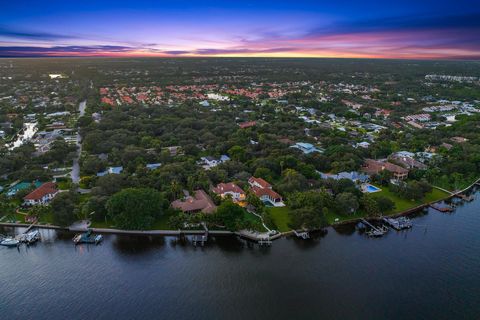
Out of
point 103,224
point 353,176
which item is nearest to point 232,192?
point 103,224

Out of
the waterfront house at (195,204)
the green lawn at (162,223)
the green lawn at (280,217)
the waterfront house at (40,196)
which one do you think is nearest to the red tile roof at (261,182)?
the green lawn at (280,217)

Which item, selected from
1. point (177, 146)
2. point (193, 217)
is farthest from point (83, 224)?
point (177, 146)

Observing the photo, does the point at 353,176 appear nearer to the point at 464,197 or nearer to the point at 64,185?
the point at 464,197

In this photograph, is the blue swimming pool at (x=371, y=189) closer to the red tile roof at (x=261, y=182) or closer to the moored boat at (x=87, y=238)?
the red tile roof at (x=261, y=182)

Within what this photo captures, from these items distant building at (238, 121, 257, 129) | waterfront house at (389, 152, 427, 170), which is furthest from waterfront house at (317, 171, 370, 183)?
distant building at (238, 121, 257, 129)

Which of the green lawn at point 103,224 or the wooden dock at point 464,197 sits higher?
the green lawn at point 103,224

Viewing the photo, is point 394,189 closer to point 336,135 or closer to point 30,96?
point 336,135
